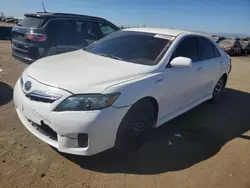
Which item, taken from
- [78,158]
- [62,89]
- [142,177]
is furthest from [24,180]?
[142,177]

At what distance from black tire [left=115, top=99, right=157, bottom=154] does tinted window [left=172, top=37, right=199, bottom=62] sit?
3.43 feet

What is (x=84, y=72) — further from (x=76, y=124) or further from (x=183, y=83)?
(x=183, y=83)

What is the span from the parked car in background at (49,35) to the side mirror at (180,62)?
148 inches

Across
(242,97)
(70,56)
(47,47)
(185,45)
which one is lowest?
(242,97)

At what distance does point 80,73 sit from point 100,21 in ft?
17.5

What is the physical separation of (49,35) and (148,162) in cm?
460

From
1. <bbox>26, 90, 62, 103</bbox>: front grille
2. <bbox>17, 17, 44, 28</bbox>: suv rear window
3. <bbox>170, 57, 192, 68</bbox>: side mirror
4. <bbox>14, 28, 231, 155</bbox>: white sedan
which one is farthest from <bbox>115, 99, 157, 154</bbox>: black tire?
<bbox>17, 17, 44, 28</bbox>: suv rear window

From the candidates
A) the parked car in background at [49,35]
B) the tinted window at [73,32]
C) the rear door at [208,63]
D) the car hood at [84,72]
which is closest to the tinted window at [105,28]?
the tinted window at [73,32]

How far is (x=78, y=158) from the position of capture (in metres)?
3.12

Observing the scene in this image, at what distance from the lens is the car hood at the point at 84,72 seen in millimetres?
2834

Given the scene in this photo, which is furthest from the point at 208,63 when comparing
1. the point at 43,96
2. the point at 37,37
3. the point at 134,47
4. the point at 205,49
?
the point at 37,37

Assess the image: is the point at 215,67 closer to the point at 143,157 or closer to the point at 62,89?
the point at 143,157

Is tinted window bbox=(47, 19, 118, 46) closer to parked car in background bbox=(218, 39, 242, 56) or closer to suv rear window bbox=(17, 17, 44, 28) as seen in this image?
suv rear window bbox=(17, 17, 44, 28)

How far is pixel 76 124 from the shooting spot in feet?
8.66
